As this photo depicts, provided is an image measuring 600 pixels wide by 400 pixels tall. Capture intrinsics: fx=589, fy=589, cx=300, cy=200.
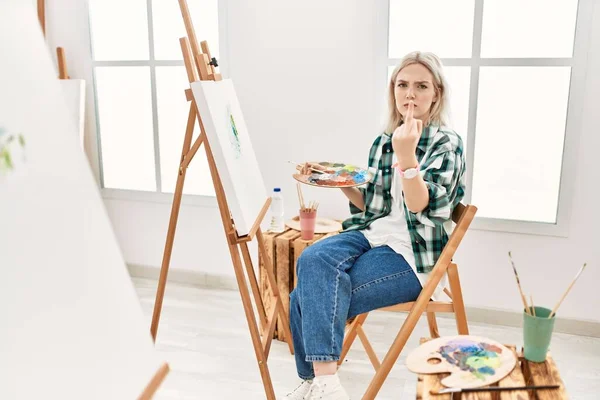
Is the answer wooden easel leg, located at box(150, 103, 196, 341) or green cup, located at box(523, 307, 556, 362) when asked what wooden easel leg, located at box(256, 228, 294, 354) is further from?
green cup, located at box(523, 307, 556, 362)

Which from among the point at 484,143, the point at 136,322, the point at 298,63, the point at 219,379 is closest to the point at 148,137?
the point at 298,63

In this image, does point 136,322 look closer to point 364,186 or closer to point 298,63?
point 364,186

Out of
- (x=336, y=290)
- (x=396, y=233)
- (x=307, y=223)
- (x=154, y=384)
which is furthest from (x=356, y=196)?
(x=154, y=384)

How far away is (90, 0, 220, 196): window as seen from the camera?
2.93m

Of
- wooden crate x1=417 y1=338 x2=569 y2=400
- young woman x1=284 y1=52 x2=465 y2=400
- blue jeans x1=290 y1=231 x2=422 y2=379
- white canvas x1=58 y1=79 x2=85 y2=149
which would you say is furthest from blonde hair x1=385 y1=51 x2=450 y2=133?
white canvas x1=58 y1=79 x2=85 y2=149

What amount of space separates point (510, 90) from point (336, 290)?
123 centimetres

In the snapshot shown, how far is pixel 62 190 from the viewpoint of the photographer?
836 mm

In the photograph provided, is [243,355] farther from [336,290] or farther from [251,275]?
[336,290]

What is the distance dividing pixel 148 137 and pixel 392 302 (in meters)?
1.79

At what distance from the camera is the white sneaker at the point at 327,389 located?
5.50 feet

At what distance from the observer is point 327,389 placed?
1.69m

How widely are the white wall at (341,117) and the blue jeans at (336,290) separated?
2.64ft

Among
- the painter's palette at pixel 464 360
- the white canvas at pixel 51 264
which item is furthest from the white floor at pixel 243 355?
the white canvas at pixel 51 264

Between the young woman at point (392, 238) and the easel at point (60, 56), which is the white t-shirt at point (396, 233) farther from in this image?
the easel at point (60, 56)
